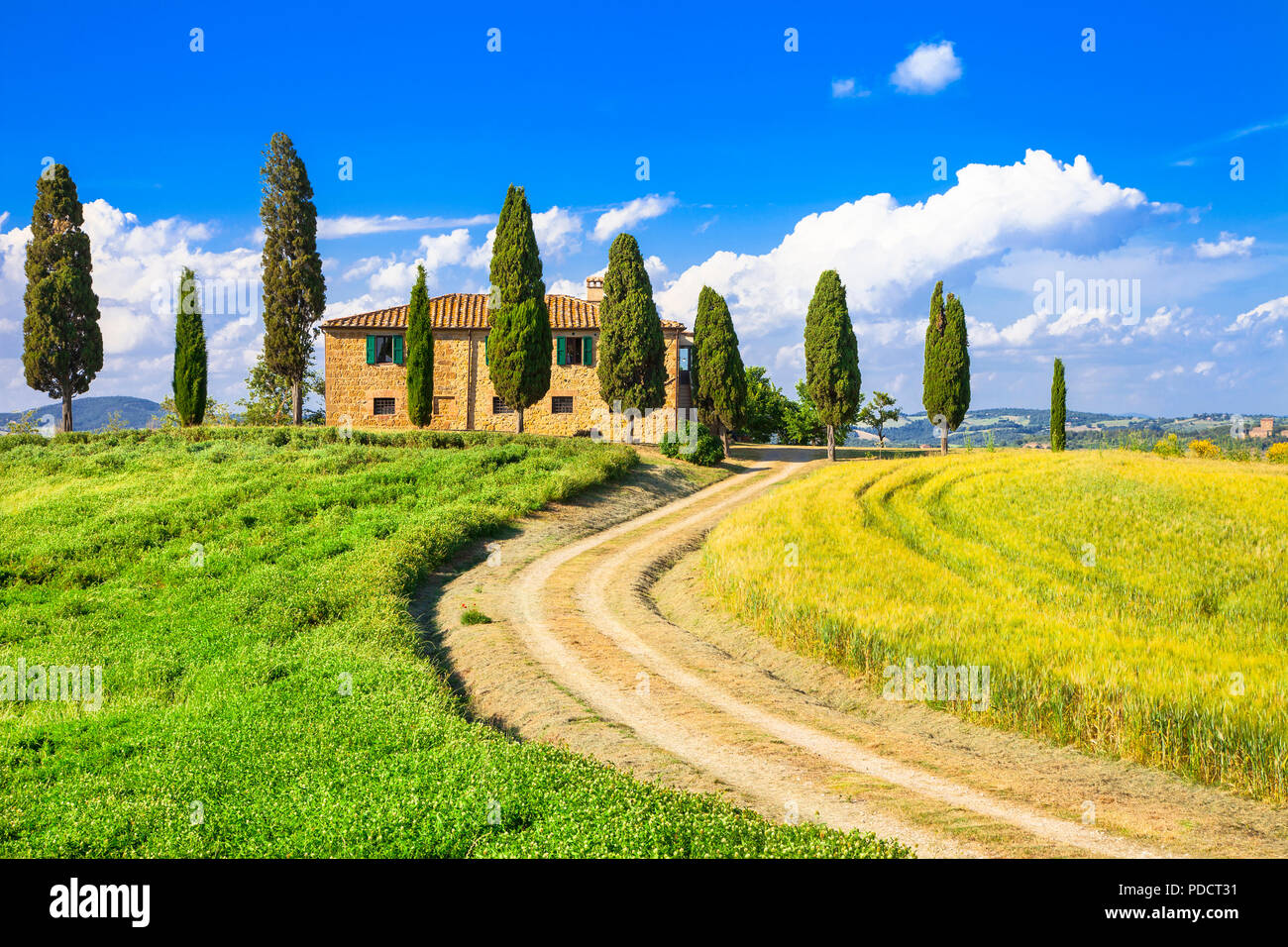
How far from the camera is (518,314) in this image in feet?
146

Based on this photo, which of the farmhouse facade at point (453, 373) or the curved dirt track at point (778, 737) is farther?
the farmhouse facade at point (453, 373)

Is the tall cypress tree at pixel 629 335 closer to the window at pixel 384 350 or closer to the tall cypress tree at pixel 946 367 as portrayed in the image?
the window at pixel 384 350

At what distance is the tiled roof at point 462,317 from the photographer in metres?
53.1

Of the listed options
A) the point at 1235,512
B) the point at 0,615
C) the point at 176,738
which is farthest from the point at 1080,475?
the point at 0,615

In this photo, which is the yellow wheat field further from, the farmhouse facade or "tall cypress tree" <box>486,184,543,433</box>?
the farmhouse facade

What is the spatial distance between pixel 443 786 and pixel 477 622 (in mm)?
9580

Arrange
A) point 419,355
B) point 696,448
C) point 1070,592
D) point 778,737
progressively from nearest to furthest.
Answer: point 778,737 < point 1070,592 < point 696,448 < point 419,355

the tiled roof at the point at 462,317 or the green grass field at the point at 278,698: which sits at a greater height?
the tiled roof at the point at 462,317

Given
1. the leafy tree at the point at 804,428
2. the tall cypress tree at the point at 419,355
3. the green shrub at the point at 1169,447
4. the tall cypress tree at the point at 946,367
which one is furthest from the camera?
the leafy tree at the point at 804,428

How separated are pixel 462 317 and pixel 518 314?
36.1ft

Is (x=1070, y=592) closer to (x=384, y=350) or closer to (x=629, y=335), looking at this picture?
(x=629, y=335)

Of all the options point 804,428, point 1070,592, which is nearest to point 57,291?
point 804,428

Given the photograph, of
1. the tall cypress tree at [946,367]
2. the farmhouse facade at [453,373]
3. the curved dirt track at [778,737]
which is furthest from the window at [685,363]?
the curved dirt track at [778,737]

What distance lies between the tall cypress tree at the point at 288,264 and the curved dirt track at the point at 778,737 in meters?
34.8
